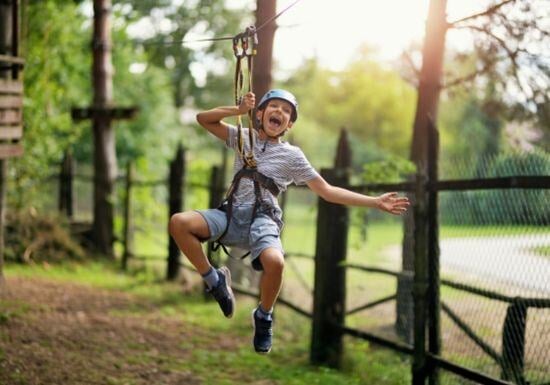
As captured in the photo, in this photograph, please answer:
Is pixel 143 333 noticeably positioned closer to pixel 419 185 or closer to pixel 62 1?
pixel 419 185

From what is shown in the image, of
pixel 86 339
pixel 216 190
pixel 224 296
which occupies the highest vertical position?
pixel 216 190

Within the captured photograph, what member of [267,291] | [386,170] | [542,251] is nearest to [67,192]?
[386,170]

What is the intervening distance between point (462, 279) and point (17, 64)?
545 cm

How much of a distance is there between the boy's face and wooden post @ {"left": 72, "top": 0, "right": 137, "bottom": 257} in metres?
8.98

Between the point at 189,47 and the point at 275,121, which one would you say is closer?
the point at 275,121

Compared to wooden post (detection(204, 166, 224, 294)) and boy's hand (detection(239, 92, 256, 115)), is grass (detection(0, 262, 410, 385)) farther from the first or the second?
boy's hand (detection(239, 92, 256, 115))

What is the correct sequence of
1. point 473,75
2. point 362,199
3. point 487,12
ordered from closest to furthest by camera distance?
point 362,199
point 487,12
point 473,75

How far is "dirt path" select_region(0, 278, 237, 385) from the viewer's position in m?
6.24

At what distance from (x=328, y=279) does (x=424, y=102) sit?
2323 millimetres

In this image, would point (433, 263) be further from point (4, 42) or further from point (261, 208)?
point (4, 42)

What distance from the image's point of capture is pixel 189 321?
911cm

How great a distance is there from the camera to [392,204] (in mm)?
4102

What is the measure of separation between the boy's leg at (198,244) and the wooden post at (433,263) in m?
2.16

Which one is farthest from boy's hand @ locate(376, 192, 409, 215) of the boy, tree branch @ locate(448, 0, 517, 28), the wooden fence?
tree branch @ locate(448, 0, 517, 28)
